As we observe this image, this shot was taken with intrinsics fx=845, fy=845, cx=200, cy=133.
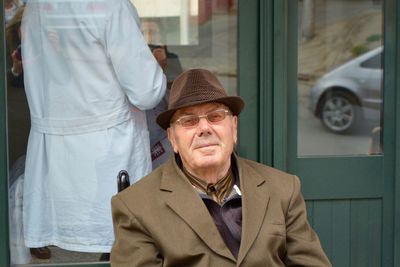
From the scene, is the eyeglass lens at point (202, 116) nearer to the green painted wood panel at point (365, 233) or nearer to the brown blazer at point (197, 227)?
the brown blazer at point (197, 227)

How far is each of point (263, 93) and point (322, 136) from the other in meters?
0.39

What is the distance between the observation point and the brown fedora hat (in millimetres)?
2842

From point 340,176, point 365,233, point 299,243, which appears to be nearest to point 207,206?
point 299,243

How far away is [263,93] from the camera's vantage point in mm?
3564

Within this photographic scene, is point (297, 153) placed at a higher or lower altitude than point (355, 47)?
lower

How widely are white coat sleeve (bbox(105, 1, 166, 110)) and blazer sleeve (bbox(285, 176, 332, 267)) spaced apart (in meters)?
0.91

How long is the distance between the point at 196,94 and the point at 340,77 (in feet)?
3.94

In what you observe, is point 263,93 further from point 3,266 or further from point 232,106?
point 3,266

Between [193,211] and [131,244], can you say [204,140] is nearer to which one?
[193,211]

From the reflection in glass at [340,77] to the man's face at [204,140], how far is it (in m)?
0.87

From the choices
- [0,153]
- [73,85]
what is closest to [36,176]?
[0,153]

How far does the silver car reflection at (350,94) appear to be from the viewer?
378 cm

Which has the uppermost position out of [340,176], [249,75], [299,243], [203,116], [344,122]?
[249,75]

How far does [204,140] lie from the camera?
2861 millimetres
